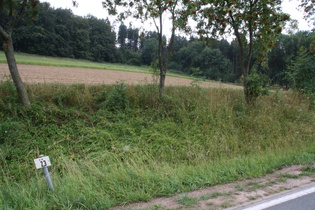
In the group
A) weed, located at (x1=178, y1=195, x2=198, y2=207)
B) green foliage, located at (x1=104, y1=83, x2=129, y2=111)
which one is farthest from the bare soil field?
weed, located at (x1=178, y1=195, x2=198, y2=207)

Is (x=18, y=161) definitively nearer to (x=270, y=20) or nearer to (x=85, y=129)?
(x=85, y=129)

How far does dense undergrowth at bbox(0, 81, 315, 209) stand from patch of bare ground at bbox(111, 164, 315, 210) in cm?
19

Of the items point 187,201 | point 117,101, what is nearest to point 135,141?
point 117,101

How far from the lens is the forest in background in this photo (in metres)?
41.1

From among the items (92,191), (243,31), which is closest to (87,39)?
(243,31)

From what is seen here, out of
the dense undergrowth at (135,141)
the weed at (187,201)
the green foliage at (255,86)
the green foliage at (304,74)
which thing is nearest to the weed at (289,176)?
the dense undergrowth at (135,141)

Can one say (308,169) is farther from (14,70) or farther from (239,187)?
(14,70)

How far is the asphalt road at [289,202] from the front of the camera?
3.25 m

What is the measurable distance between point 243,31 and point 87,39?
5410 centimetres

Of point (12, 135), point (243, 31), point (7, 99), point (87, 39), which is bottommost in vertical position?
point (12, 135)

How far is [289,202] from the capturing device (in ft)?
11.2

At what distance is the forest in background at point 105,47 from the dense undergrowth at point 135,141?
25.7m

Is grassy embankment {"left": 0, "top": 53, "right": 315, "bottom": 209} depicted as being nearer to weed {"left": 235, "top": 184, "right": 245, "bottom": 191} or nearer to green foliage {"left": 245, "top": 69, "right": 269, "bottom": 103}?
weed {"left": 235, "top": 184, "right": 245, "bottom": 191}

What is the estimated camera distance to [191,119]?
8.30 m
